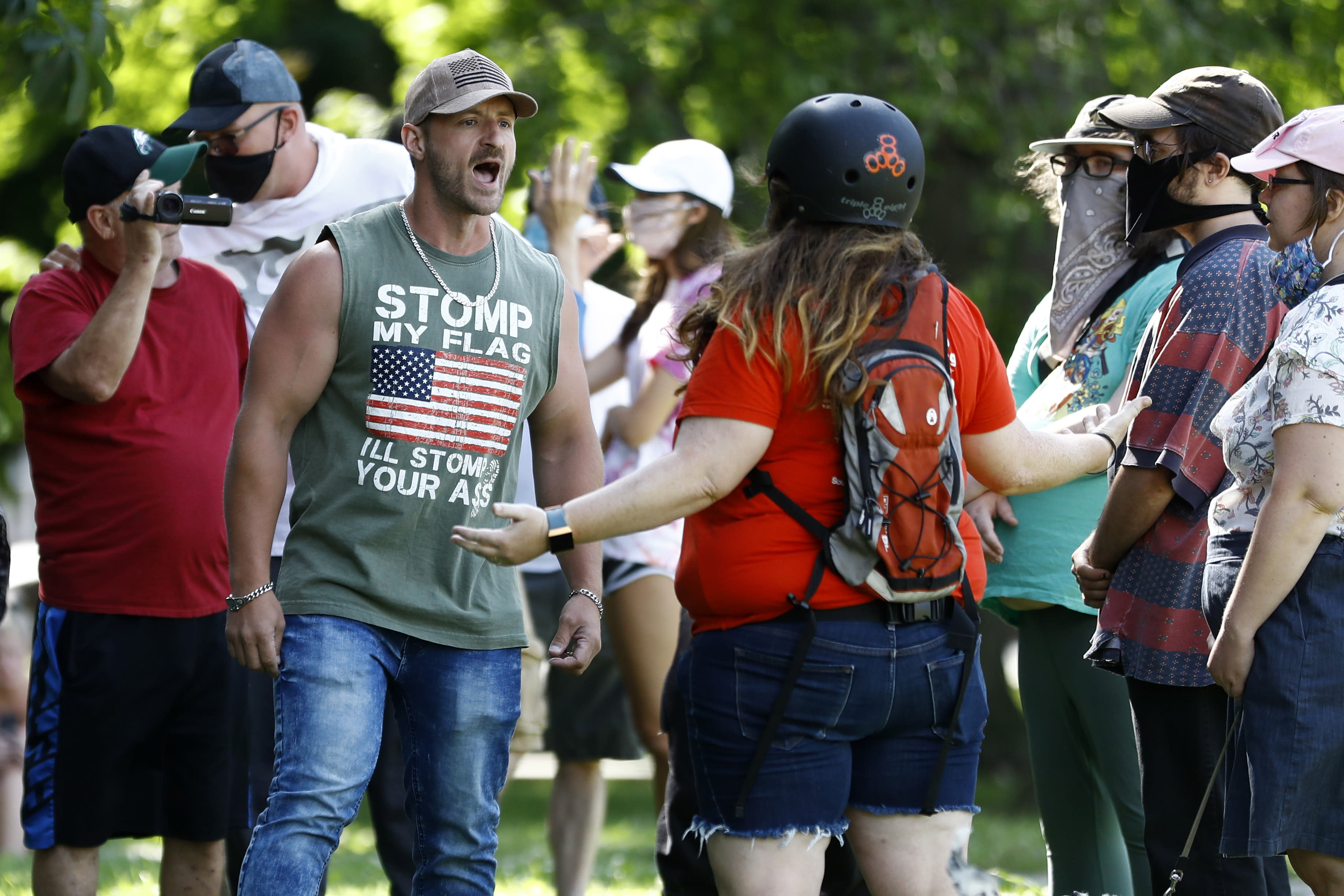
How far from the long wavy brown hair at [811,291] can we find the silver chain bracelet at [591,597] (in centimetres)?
86

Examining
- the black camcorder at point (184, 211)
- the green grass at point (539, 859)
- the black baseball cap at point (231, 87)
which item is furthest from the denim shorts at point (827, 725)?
the green grass at point (539, 859)

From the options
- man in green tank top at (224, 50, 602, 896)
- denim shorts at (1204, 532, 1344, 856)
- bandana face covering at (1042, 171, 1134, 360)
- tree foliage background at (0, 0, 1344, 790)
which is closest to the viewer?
denim shorts at (1204, 532, 1344, 856)

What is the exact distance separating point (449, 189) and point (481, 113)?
0.20m

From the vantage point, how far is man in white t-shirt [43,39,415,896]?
4.98 meters

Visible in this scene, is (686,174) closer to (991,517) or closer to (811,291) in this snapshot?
(991,517)

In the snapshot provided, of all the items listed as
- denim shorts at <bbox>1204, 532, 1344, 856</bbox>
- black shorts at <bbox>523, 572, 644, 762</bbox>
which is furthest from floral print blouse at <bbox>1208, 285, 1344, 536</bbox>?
black shorts at <bbox>523, 572, 644, 762</bbox>

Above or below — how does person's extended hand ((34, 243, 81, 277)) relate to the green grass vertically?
above

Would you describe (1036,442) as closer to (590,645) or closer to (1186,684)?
(1186,684)

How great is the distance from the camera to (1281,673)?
3254mm

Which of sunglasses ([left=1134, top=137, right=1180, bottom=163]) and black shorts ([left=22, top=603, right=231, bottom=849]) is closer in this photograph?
sunglasses ([left=1134, top=137, right=1180, bottom=163])

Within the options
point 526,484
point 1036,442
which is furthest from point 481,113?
point 526,484

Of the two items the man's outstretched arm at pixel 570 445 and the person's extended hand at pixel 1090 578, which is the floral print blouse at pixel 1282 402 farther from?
the man's outstretched arm at pixel 570 445

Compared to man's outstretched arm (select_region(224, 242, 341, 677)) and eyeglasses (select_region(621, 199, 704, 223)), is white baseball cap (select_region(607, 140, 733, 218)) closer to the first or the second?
eyeglasses (select_region(621, 199, 704, 223))

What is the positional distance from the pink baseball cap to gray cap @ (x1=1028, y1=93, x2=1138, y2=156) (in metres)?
0.79
